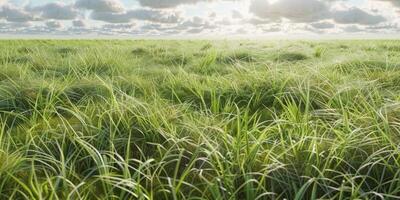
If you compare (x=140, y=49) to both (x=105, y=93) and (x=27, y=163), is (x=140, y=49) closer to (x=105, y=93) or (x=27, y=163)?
(x=105, y=93)

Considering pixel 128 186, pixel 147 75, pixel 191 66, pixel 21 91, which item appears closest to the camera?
pixel 128 186

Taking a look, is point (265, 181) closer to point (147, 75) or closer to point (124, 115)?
point (124, 115)

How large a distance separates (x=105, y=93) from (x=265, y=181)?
6.25ft

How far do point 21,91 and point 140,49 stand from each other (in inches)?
187

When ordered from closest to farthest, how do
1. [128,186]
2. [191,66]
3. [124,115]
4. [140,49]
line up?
1. [128,186]
2. [124,115]
3. [191,66]
4. [140,49]

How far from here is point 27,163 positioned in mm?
1933

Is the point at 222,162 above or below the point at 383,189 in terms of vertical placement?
above

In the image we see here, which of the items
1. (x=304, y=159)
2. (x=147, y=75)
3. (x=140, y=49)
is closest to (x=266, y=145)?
(x=304, y=159)

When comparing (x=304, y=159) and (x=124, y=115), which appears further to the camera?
(x=124, y=115)

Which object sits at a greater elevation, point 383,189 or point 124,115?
point 124,115

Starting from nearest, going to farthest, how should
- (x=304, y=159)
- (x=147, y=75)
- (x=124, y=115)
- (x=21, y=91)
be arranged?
1. (x=304, y=159)
2. (x=124, y=115)
3. (x=21, y=91)
4. (x=147, y=75)

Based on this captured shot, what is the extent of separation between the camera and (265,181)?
69.4 inches

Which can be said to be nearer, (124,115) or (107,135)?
(107,135)

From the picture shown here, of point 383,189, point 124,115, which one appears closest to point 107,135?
point 124,115
